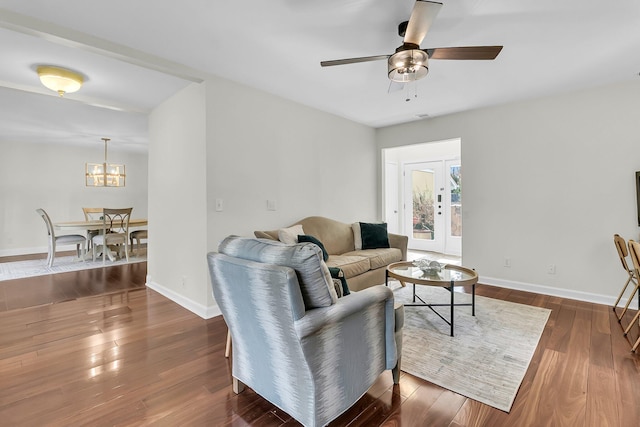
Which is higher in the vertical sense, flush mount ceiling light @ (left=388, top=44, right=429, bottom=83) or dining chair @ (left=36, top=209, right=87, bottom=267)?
flush mount ceiling light @ (left=388, top=44, right=429, bottom=83)

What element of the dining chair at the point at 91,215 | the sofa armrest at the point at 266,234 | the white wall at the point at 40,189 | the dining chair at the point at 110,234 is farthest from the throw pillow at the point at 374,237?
the white wall at the point at 40,189

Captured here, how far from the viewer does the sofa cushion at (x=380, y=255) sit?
3.82 meters

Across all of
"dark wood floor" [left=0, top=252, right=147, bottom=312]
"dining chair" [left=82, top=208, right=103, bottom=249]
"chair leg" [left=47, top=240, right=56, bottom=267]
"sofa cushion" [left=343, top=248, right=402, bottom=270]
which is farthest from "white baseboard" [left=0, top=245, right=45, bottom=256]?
"sofa cushion" [left=343, top=248, right=402, bottom=270]

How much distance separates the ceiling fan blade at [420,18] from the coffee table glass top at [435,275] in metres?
1.92

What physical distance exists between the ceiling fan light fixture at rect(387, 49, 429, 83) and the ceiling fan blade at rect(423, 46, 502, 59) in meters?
0.08

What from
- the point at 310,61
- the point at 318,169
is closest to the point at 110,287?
the point at 318,169

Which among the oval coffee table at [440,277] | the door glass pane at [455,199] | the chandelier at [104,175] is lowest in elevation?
the oval coffee table at [440,277]

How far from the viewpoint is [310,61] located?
286cm

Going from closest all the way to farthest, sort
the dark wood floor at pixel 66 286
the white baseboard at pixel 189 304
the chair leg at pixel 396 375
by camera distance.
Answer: the chair leg at pixel 396 375 < the white baseboard at pixel 189 304 < the dark wood floor at pixel 66 286

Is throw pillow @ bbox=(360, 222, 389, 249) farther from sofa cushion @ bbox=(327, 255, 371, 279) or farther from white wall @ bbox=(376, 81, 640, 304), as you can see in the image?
white wall @ bbox=(376, 81, 640, 304)

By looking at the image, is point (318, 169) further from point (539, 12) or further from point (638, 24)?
point (638, 24)

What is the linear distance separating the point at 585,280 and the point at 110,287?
6207 millimetres

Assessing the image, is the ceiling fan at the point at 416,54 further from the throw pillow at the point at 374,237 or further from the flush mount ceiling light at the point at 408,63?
the throw pillow at the point at 374,237

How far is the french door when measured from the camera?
20.9 ft
